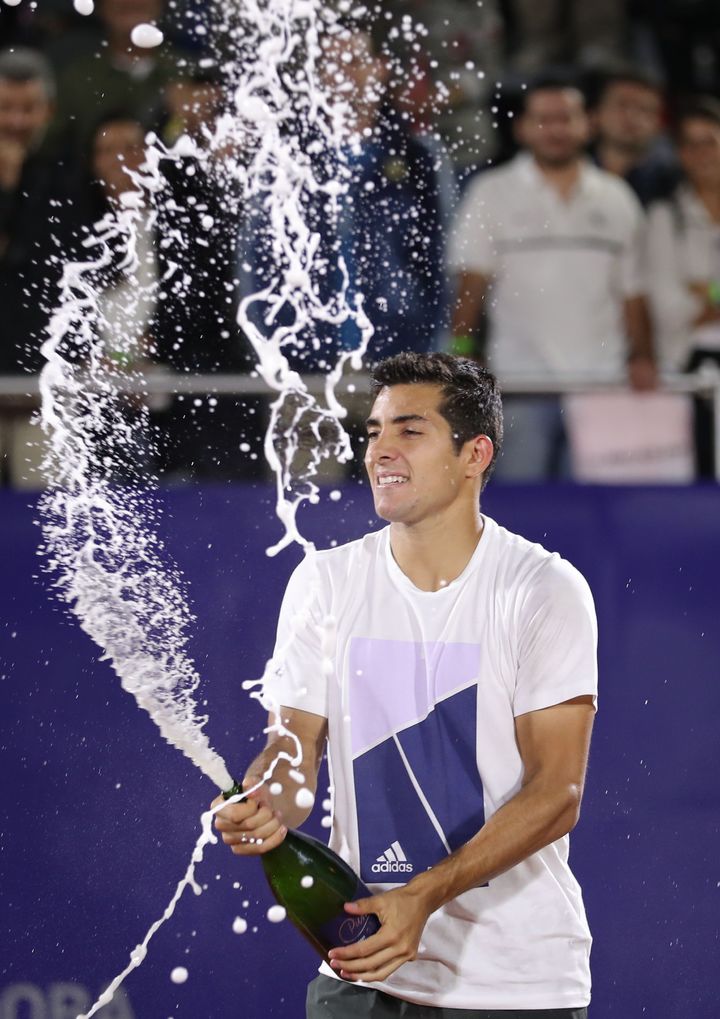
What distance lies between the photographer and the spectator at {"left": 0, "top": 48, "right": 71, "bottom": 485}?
3.95 meters

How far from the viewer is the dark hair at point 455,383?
288cm

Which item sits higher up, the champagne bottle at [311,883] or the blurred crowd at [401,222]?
the blurred crowd at [401,222]

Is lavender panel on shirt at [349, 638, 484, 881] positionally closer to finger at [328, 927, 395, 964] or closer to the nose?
finger at [328, 927, 395, 964]

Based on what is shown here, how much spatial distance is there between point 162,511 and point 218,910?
3.11 ft

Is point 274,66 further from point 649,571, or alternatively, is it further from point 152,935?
point 152,935

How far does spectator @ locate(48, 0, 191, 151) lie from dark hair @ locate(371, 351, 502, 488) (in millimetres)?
2154

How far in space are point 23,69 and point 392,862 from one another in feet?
10.1

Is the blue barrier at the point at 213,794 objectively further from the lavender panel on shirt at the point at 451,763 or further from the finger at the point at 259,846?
the finger at the point at 259,846

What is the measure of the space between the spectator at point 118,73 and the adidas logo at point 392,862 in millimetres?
2835

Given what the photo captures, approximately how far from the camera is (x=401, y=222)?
14.0 ft

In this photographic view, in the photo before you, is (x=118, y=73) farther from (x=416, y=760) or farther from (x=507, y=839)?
(x=507, y=839)

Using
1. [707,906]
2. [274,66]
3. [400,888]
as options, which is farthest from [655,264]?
[400,888]

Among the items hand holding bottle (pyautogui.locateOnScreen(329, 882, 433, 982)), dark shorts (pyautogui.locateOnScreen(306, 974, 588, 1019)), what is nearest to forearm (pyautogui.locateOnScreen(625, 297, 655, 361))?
dark shorts (pyautogui.locateOnScreen(306, 974, 588, 1019))

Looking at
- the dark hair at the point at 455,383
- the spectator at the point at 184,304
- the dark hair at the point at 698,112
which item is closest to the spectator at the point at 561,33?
the dark hair at the point at 698,112
